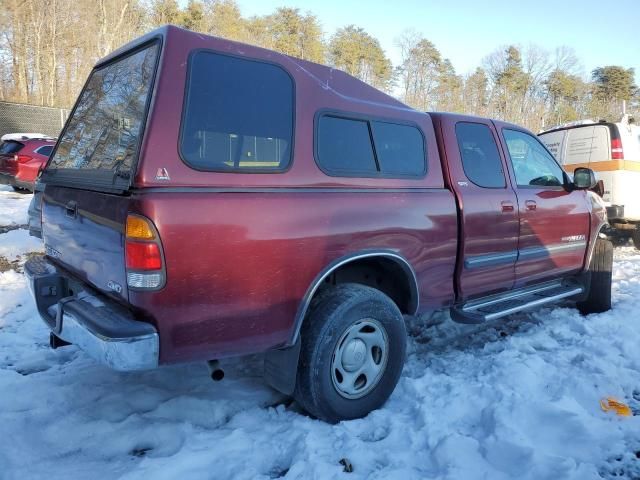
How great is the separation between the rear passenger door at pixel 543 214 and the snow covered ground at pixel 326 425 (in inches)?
28.6

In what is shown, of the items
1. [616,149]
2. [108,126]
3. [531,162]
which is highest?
[616,149]

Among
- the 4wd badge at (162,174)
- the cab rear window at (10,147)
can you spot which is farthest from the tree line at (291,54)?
the 4wd badge at (162,174)

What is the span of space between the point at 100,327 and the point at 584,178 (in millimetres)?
4192

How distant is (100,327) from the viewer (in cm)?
230

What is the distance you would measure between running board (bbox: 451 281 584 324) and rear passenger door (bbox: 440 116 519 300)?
0.26 ft

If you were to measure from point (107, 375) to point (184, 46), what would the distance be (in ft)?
7.59

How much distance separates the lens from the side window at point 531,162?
14.2ft

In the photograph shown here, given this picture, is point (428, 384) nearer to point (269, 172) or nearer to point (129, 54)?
point (269, 172)

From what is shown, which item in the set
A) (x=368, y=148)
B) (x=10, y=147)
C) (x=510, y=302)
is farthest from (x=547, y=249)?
(x=10, y=147)

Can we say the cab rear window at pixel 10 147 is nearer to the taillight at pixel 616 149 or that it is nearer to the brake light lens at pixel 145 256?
the brake light lens at pixel 145 256

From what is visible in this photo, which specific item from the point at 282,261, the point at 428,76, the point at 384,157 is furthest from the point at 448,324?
the point at 428,76

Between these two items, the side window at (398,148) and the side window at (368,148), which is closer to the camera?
the side window at (368,148)

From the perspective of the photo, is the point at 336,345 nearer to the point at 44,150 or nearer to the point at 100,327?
the point at 100,327

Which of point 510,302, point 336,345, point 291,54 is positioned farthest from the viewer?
point 291,54
